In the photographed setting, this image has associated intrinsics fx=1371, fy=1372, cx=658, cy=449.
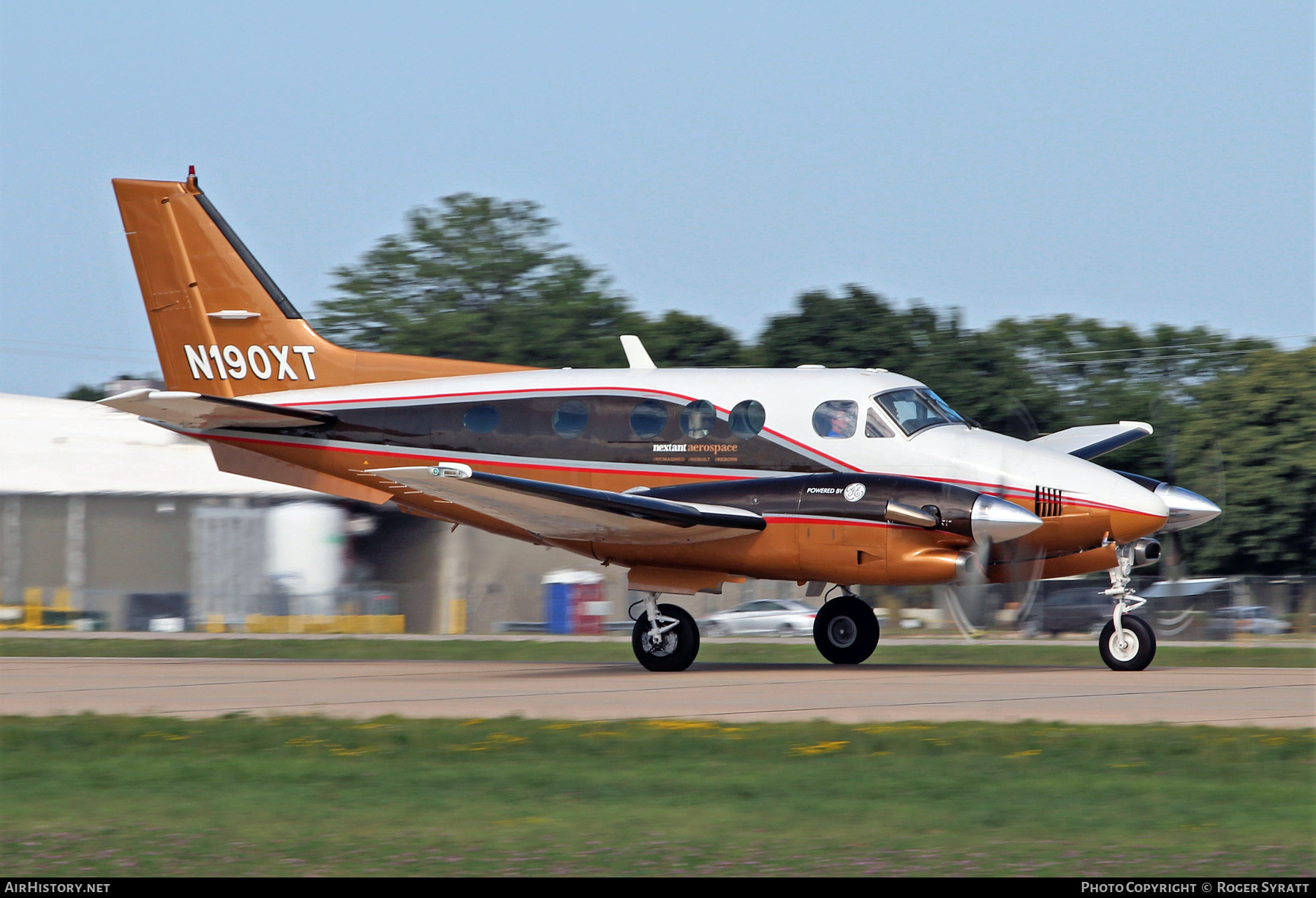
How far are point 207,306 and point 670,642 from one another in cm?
934

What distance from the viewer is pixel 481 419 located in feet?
62.4

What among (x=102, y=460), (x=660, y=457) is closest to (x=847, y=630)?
(x=660, y=457)

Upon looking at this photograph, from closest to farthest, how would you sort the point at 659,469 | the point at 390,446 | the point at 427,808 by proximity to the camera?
1. the point at 427,808
2. the point at 659,469
3. the point at 390,446

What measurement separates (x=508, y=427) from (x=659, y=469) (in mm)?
2273

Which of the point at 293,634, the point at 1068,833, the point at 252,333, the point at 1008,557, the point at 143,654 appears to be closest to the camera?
the point at 1068,833

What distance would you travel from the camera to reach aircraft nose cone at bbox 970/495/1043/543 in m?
15.1

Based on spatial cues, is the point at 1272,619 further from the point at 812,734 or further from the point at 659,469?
the point at 812,734

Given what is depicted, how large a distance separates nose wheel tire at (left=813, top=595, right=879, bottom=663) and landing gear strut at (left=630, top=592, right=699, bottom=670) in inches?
84.8

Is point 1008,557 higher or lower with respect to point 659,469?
lower

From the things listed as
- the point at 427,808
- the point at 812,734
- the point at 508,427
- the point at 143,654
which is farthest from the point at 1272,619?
the point at 427,808

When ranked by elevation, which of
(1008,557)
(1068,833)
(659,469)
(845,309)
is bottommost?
(1068,833)

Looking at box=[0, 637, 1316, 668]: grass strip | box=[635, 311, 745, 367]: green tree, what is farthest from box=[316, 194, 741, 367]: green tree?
box=[0, 637, 1316, 668]: grass strip

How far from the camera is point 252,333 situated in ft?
69.0

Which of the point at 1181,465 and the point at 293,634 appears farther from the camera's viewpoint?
the point at 1181,465
